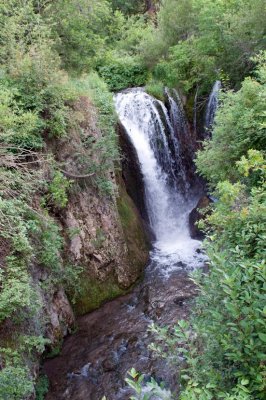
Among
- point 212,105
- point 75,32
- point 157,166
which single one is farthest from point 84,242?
point 212,105

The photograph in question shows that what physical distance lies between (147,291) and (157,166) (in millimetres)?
4984

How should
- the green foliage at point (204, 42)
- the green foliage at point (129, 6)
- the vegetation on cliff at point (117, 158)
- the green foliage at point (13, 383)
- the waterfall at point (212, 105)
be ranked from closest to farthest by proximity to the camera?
1. the vegetation on cliff at point (117, 158)
2. the green foliage at point (13, 383)
3. the green foliage at point (204, 42)
4. the waterfall at point (212, 105)
5. the green foliage at point (129, 6)

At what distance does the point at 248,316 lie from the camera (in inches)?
84.0

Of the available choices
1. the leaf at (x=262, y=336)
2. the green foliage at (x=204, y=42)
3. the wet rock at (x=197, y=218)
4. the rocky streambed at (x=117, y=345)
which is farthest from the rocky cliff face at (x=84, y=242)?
the green foliage at (x=204, y=42)

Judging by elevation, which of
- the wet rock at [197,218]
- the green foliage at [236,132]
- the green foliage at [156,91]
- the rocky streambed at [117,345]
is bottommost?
the rocky streambed at [117,345]

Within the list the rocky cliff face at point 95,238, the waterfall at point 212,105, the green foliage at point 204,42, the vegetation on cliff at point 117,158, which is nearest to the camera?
the vegetation on cliff at point 117,158

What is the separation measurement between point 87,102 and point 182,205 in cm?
532

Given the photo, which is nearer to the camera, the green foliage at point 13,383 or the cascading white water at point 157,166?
the green foliage at point 13,383

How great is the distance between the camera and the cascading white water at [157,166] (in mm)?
11539

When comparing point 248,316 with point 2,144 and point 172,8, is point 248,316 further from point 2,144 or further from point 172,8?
point 172,8

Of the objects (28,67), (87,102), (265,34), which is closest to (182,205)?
(87,102)

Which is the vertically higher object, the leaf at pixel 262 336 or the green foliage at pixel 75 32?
the green foliage at pixel 75 32

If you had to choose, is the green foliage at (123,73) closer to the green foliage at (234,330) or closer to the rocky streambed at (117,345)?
the rocky streambed at (117,345)

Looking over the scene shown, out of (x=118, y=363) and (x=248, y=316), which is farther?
(x=118, y=363)
